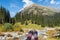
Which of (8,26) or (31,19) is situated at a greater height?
(31,19)

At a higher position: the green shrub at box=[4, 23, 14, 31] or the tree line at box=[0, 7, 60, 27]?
the tree line at box=[0, 7, 60, 27]

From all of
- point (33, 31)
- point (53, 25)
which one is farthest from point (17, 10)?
point (53, 25)

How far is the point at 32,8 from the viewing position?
3717mm

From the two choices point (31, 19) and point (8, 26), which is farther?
point (31, 19)

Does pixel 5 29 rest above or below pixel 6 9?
below

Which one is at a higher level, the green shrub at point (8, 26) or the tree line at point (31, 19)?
the tree line at point (31, 19)

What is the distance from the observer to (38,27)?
368cm

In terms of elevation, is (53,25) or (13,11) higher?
(13,11)

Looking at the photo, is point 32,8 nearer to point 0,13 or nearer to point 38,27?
point 38,27

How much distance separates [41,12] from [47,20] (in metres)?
0.22

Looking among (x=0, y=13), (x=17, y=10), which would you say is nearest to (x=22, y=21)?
(x=17, y=10)

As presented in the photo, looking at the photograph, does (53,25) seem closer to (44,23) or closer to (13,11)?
(44,23)

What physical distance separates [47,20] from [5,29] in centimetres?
93

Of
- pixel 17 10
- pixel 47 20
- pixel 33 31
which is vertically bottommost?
pixel 33 31
